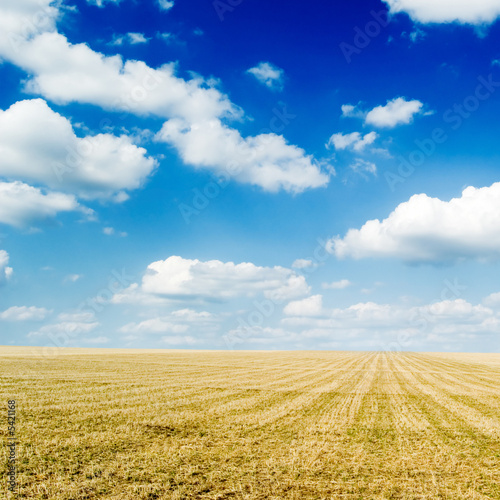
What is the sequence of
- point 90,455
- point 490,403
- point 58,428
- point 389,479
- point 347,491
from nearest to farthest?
point 347,491 < point 389,479 < point 90,455 < point 58,428 < point 490,403

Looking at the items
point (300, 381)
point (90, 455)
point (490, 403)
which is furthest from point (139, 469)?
point (300, 381)

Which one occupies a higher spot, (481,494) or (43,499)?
(43,499)

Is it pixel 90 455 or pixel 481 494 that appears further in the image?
pixel 90 455

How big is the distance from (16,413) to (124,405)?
5248mm

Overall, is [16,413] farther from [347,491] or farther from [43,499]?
[347,491]

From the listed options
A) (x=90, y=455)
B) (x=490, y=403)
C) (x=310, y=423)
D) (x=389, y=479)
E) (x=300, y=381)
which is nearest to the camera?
(x=389, y=479)

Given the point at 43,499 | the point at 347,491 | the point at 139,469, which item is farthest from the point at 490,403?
the point at 43,499

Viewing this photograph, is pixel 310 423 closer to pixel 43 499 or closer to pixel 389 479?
pixel 389 479

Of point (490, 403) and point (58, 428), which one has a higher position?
point (58, 428)

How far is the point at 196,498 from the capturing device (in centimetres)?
1041

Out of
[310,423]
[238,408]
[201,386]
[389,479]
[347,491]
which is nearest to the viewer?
[347,491]

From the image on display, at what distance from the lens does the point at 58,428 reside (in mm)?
17500

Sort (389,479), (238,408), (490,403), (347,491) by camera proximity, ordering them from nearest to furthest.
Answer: (347,491), (389,479), (238,408), (490,403)

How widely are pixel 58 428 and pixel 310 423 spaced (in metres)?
10.8
